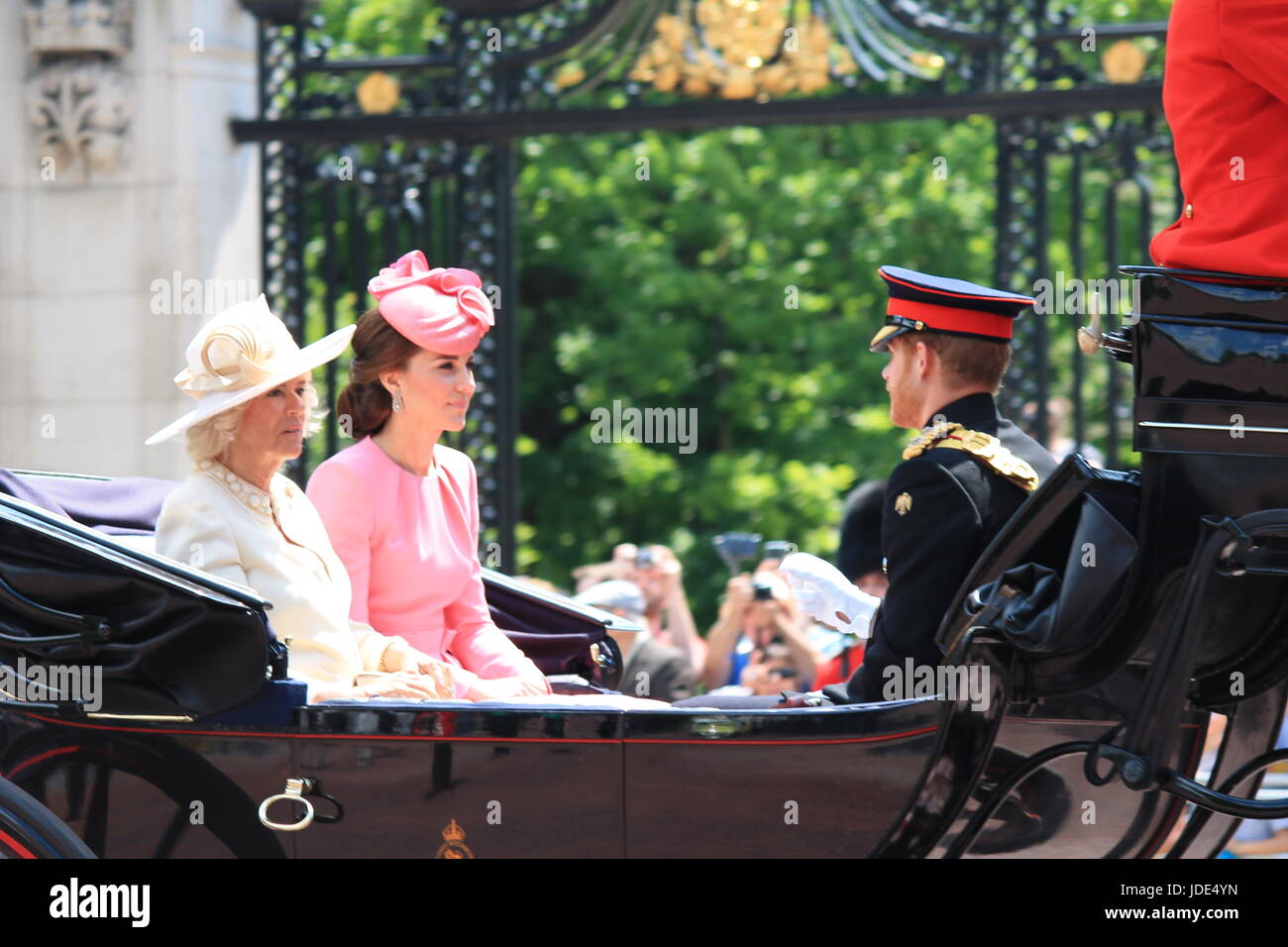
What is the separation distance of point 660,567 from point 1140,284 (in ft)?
11.3

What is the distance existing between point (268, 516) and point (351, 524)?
0.76 feet

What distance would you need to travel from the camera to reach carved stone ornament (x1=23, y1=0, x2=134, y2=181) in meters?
7.00

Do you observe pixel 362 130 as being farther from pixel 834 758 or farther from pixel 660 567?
pixel 834 758

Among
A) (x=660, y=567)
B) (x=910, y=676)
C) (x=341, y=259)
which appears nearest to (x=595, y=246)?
(x=341, y=259)

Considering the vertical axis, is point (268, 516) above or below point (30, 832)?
above

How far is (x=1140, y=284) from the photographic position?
285cm

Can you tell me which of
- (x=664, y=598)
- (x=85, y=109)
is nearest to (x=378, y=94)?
(x=85, y=109)

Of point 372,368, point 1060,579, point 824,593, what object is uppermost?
point 372,368

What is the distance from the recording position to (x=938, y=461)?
10.6 feet

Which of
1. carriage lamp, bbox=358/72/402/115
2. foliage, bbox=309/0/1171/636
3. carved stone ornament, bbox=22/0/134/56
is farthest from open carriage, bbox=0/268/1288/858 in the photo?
foliage, bbox=309/0/1171/636

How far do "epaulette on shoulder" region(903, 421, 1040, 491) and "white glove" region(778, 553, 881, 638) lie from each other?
1.08ft

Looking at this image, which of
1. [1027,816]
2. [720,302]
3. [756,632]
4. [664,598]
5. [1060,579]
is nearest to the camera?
[1060,579]

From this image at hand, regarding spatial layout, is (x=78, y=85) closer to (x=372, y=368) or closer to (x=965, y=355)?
(x=372, y=368)

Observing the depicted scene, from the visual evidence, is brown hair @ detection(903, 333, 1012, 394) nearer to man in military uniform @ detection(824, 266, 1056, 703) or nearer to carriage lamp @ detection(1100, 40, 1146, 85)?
man in military uniform @ detection(824, 266, 1056, 703)
